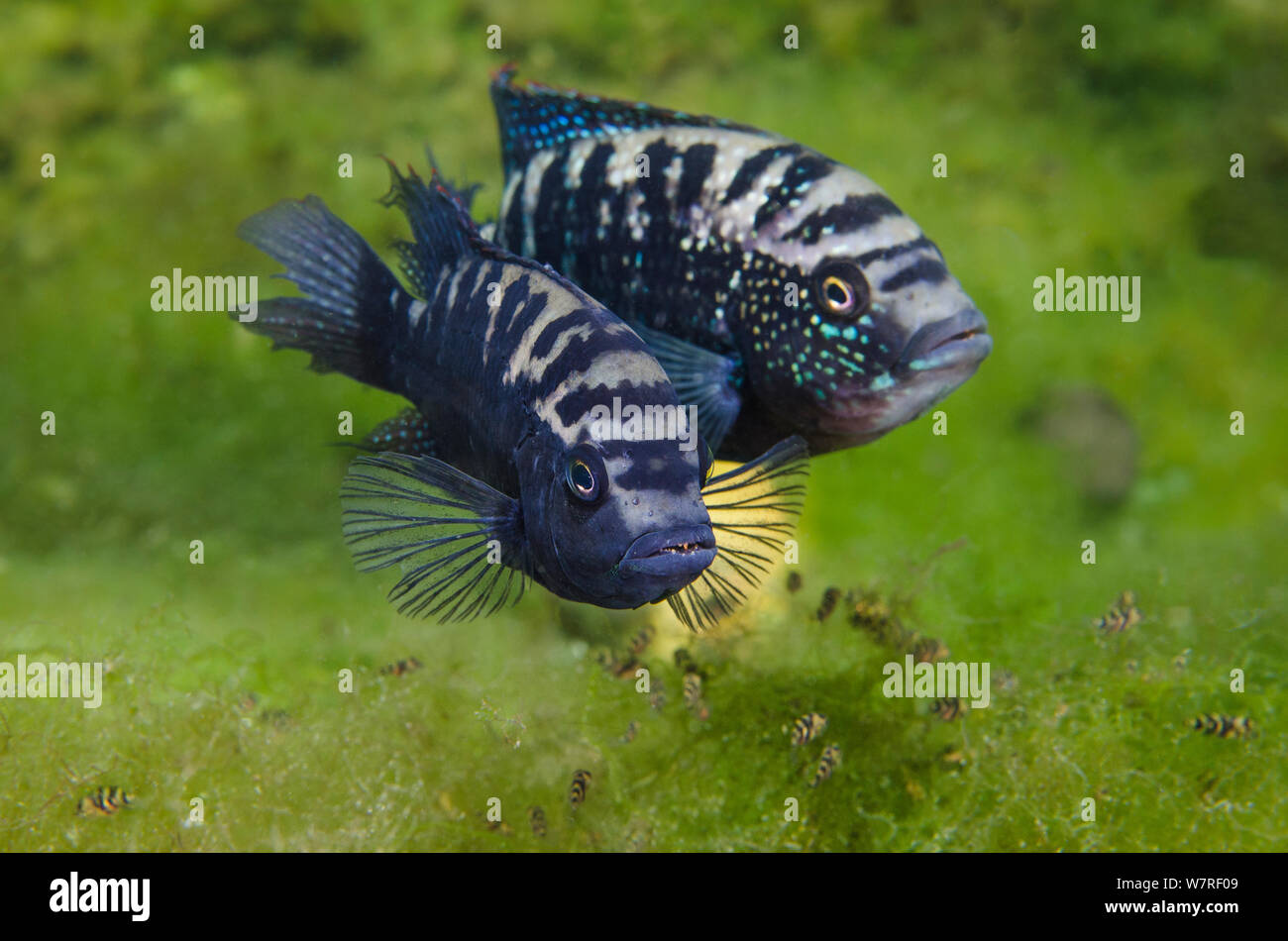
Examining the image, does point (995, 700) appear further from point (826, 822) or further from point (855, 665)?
point (826, 822)

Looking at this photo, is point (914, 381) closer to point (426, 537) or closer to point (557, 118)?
point (426, 537)

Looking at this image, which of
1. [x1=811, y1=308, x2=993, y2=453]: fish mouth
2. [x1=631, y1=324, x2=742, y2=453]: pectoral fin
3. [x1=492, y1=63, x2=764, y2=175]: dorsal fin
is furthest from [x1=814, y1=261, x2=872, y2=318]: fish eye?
[x1=492, y1=63, x2=764, y2=175]: dorsal fin

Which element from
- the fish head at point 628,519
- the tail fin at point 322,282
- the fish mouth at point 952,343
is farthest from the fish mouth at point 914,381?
the tail fin at point 322,282

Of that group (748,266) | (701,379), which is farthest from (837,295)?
(701,379)

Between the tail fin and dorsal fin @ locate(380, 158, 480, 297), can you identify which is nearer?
dorsal fin @ locate(380, 158, 480, 297)

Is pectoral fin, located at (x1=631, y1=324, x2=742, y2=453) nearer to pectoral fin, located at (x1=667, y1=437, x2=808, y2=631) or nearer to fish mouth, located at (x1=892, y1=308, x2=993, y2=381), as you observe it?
pectoral fin, located at (x1=667, y1=437, x2=808, y2=631)
